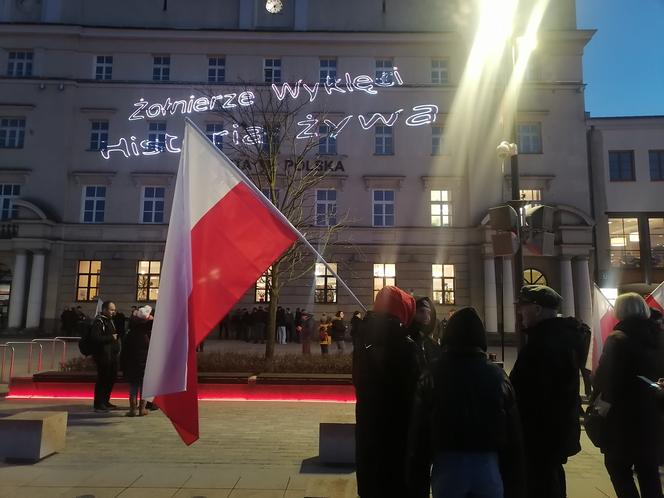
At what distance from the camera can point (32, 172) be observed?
2922cm

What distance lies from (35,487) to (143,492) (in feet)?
3.99

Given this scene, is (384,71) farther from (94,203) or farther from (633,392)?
(633,392)

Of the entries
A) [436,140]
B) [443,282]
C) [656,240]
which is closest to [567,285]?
[443,282]

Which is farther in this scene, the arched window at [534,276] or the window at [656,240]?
the window at [656,240]

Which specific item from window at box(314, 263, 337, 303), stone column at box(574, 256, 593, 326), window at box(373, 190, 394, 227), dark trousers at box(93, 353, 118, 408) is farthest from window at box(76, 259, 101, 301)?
stone column at box(574, 256, 593, 326)

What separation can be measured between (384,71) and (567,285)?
1607 centimetres

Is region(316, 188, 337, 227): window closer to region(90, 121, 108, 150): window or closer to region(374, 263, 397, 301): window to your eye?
region(374, 263, 397, 301): window

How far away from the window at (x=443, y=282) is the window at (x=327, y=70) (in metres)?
12.8

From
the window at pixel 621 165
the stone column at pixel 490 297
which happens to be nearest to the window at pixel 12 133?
the stone column at pixel 490 297

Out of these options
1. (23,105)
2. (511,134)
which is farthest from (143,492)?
(23,105)

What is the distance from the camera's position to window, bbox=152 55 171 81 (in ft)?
101

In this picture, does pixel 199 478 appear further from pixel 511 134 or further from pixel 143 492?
pixel 511 134

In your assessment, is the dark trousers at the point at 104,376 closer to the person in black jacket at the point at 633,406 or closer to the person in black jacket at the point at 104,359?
the person in black jacket at the point at 104,359

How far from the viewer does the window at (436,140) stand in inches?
1167
